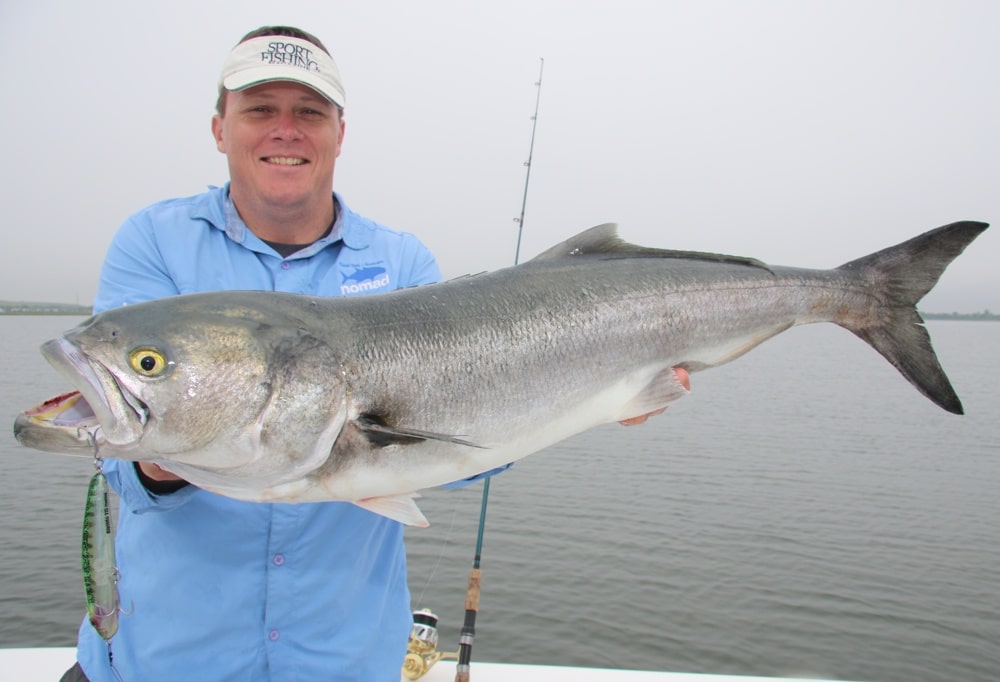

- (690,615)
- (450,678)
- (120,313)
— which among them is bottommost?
(690,615)

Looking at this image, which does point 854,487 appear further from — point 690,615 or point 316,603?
point 316,603

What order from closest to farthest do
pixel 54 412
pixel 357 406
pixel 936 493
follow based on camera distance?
1. pixel 54 412
2. pixel 357 406
3. pixel 936 493

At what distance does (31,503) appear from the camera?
42.7ft

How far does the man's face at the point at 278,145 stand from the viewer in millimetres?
2906

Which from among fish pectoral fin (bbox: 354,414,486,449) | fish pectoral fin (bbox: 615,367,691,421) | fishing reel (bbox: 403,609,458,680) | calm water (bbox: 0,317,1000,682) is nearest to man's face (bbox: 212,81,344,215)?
fish pectoral fin (bbox: 354,414,486,449)

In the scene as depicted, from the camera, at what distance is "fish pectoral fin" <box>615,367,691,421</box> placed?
3.19 metres

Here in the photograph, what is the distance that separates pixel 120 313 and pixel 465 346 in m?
1.16

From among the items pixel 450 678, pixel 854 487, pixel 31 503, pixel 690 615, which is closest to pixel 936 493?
pixel 854 487

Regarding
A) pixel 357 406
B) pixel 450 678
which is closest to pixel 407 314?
pixel 357 406

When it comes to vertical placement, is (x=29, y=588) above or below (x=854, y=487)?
below

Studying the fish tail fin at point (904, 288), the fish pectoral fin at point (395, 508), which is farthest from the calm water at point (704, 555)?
the fish pectoral fin at point (395, 508)

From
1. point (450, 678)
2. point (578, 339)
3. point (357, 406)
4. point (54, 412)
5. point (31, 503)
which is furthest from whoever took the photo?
point (31, 503)

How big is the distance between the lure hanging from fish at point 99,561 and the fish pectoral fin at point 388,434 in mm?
832

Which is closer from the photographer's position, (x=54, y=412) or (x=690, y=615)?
(x=54, y=412)
